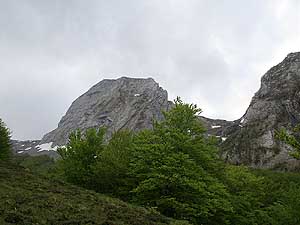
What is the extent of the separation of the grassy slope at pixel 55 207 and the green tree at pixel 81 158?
1038 cm

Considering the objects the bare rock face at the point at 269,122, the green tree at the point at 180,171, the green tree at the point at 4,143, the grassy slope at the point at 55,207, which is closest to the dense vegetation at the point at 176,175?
the green tree at the point at 180,171

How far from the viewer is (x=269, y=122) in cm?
14250

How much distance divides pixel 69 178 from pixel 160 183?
37.5 ft

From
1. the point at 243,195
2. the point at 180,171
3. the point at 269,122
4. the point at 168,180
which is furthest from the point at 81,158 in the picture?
the point at 269,122

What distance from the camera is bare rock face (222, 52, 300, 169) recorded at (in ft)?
433

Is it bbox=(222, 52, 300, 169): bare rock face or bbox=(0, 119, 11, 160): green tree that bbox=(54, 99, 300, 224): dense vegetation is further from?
bbox=(222, 52, 300, 169): bare rock face

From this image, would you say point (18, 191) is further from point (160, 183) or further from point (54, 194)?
point (160, 183)

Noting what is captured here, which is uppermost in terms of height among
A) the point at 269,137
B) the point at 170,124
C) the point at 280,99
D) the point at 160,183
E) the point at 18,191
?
the point at 280,99

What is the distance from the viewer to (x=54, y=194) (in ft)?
74.6

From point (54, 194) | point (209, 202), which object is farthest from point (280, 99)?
point (54, 194)

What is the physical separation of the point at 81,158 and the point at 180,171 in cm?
1263

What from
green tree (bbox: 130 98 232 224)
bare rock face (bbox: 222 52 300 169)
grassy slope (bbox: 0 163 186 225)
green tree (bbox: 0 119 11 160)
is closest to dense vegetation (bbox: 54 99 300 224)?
green tree (bbox: 130 98 232 224)

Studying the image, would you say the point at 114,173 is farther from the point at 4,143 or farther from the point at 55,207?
the point at 4,143

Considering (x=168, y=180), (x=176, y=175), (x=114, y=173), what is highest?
(x=114, y=173)
